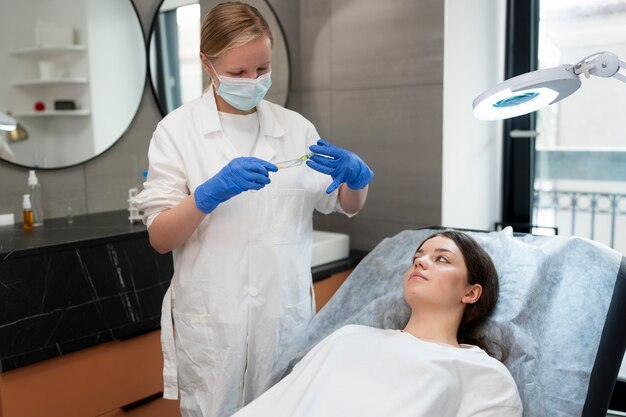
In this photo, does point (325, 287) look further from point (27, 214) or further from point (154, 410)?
point (27, 214)

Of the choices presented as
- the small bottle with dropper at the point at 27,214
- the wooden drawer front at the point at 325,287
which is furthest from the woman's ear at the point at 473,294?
the small bottle with dropper at the point at 27,214

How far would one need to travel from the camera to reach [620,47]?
89.9 inches

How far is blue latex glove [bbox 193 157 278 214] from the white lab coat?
0.12m

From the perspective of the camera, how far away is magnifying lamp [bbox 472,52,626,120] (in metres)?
1.18

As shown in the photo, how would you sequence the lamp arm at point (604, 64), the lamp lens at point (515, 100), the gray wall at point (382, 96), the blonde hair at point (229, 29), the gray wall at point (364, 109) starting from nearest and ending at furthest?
the lamp arm at point (604, 64), the lamp lens at point (515, 100), the blonde hair at point (229, 29), the gray wall at point (364, 109), the gray wall at point (382, 96)

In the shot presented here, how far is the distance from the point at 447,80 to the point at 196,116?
3.94 ft

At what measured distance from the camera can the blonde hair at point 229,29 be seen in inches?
55.6

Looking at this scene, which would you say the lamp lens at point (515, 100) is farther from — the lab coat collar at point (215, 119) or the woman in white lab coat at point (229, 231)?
the lab coat collar at point (215, 119)

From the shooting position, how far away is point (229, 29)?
1408mm

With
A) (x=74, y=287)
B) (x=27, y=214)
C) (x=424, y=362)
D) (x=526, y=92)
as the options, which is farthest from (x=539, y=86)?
(x=27, y=214)

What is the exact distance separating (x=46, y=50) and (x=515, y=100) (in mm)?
1531

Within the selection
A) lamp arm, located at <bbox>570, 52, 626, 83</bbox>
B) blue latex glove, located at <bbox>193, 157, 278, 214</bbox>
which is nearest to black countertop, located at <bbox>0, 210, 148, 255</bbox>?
blue latex glove, located at <bbox>193, 157, 278, 214</bbox>

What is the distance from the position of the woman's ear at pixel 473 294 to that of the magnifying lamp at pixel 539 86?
431 millimetres

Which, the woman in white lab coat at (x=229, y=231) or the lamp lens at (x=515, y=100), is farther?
the woman in white lab coat at (x=229, y=231)
